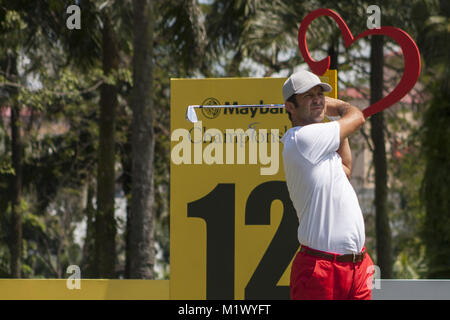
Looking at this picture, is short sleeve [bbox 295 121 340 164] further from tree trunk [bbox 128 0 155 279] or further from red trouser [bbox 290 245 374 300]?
tree trunk [bbox 128 0 155 279]

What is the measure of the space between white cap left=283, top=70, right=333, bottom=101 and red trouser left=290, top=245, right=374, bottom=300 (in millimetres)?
702

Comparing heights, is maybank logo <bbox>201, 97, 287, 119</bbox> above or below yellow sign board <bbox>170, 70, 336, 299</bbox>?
above

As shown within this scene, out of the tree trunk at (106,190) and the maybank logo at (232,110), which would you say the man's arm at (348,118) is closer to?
the maybank logo at (232,110)

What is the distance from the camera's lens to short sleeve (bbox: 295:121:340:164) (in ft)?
9.66

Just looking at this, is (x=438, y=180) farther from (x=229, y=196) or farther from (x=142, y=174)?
(x=229, y=196)

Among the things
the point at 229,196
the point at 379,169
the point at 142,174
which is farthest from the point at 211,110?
the point at 379,169

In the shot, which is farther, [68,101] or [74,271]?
[68,101]

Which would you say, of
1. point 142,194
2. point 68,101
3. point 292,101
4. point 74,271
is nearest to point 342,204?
point 292,101

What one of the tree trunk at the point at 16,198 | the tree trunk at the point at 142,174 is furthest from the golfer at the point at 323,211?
the tree trunk at the point at 16,198

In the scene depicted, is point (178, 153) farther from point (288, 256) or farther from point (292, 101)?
point (292, 101)

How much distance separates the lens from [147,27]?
10.3 meters

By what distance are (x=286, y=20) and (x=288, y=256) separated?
7452 millimetres

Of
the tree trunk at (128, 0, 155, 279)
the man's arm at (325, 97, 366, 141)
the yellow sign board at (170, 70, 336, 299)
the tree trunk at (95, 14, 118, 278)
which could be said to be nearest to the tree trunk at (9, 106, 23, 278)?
the tree trunk at (95, 14, 118, 278)
